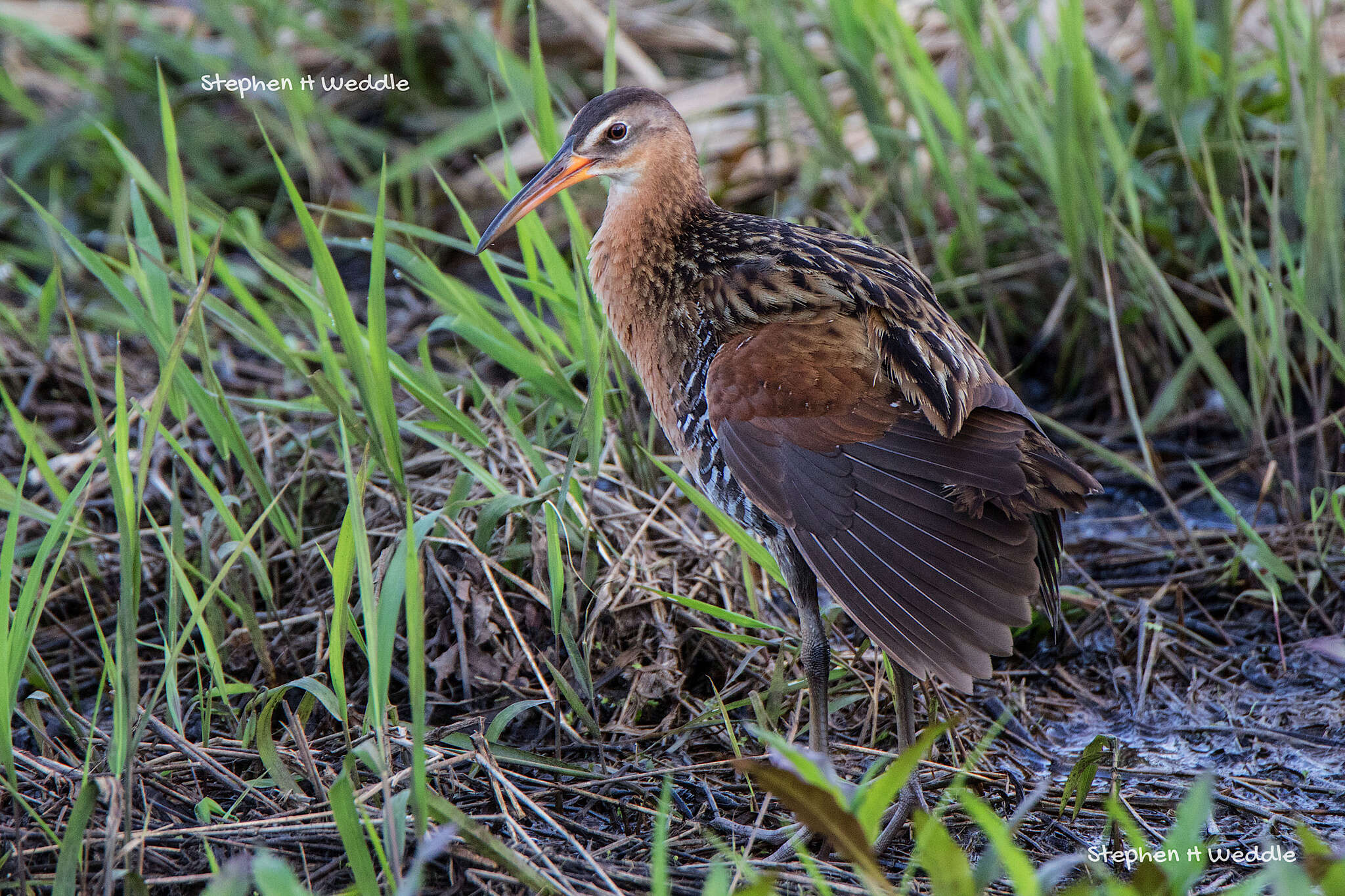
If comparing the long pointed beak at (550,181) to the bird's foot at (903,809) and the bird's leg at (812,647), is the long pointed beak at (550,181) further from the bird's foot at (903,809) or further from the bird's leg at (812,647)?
the bird's foot at (903,809)

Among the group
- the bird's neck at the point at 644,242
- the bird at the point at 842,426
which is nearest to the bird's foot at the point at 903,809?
the bird at the point at 842,426

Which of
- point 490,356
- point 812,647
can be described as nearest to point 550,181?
point 490,356

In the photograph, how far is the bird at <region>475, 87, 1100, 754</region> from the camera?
2.45m

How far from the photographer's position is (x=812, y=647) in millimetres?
2738

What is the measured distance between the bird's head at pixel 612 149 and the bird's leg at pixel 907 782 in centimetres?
138

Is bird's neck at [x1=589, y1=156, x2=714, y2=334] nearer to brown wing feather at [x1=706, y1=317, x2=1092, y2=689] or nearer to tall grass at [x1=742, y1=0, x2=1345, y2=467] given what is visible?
brown wing feather at [x1=706, y1=317, x2=1092, y2=689]

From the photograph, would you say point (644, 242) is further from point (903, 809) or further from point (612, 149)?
point (903, 809)

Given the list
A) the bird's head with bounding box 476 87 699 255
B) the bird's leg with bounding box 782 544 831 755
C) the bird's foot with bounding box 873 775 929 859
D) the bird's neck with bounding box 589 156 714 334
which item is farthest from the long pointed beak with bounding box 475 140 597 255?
the bird's foot with bounding box 873 775 929 859

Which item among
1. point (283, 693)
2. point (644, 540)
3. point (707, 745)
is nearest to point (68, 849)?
point (283, 693)

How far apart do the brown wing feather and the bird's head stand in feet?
2.19

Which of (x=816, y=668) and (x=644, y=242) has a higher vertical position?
(x=644, y=242)

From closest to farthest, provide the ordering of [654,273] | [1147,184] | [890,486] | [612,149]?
[890,486] < [654,273] < [612,149] < [1147,184]

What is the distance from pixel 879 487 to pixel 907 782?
66 centimetres

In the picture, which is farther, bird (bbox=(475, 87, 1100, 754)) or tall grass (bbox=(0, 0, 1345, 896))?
bird (bbox=(475, 87, 1100, 754))
